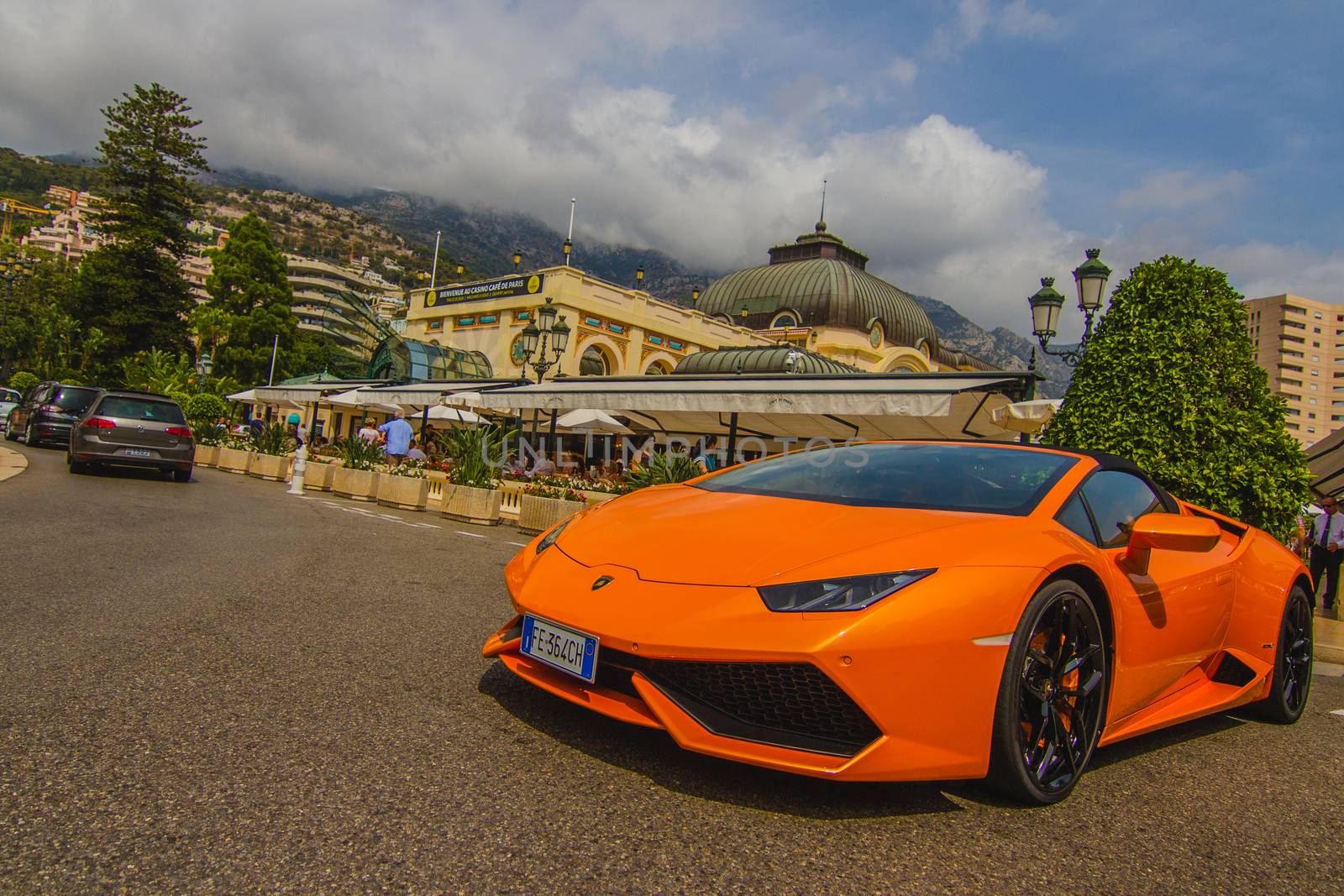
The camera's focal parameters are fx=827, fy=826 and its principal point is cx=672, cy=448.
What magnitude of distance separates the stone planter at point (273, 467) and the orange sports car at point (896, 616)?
59.7 feet

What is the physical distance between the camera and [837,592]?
2275 mm

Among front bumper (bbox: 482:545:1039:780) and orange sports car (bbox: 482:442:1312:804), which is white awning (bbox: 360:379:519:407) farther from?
front bumper (bbox: 482:545:1039:780)

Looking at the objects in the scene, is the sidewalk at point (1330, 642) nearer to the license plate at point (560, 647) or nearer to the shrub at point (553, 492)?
the license plate at point (560, 647)

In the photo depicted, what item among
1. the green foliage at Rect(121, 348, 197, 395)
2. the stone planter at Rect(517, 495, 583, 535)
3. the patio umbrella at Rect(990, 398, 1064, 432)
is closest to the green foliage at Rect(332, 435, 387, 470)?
the stone planter at Rect(517, 495, 583, 535)

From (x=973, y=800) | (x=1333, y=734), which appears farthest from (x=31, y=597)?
(x=1333, y=734)

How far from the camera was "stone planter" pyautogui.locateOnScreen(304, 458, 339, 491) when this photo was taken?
16812 mm

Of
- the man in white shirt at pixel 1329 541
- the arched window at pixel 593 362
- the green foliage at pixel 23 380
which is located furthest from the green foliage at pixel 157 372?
the man in white shirt at pixel 1329 541

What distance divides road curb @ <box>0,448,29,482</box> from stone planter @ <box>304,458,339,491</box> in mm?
4574

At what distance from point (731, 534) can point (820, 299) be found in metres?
50.5

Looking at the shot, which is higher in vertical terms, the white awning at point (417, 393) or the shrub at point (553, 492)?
the white awning at point (417, 393)

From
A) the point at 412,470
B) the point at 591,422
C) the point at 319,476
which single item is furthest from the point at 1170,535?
the point at 319,476

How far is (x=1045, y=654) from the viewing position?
101 inches

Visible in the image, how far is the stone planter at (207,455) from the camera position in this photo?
21828mm

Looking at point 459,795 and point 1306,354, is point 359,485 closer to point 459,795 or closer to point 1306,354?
point 459,795
